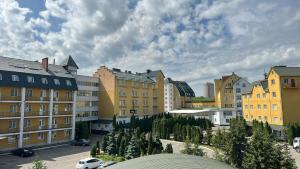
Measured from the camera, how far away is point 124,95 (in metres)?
62.7

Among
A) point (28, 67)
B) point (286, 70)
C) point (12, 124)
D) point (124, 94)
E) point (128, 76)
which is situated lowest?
point (12, 124)

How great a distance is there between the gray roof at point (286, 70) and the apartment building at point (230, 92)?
91.6 feet

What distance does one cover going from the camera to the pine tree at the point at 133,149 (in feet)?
109

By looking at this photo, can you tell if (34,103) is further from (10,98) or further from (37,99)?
(10,98)

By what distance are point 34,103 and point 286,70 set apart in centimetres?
4894

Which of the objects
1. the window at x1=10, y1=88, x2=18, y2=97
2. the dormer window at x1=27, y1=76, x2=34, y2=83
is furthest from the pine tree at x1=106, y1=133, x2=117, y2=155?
the window at x1=10, y1=88, x2=18, y2=97

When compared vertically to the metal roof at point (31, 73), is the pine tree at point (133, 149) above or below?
below

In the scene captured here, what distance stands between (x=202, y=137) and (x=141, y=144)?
16.4 metres

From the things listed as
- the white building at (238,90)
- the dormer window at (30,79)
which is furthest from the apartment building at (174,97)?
the dormer window at (30,79)

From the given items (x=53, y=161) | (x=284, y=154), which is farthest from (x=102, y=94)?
(x=284, y=154)

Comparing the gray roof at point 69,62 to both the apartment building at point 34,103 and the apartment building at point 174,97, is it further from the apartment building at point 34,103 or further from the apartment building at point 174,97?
the apartment building at point 174,97

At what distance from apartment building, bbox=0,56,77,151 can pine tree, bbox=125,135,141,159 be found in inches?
750

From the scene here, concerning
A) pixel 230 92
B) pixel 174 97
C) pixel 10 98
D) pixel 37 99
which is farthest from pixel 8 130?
pixel 174 97

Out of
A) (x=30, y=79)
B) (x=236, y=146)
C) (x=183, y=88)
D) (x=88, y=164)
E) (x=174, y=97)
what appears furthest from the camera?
(x=183, y=88)
